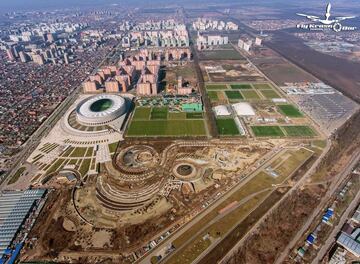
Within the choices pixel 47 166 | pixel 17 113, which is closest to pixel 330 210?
pixel 47 166

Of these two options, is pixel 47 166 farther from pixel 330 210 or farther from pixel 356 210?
pixel 356 210

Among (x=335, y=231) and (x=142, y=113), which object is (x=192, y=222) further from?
(x=142, y=113)

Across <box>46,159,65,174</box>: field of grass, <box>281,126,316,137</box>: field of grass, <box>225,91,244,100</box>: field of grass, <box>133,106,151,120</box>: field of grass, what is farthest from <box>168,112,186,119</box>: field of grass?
<box>46,159,65,174</box>: field of grass

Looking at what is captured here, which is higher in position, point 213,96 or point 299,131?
point 213,96

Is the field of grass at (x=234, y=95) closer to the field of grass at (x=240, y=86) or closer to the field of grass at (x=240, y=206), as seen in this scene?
the field of grass at (x=240, y=86)

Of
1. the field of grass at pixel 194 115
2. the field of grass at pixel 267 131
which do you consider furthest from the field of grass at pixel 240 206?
the field of grass at pixel 194 115

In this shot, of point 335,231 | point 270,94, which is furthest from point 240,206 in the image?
point 270,94
